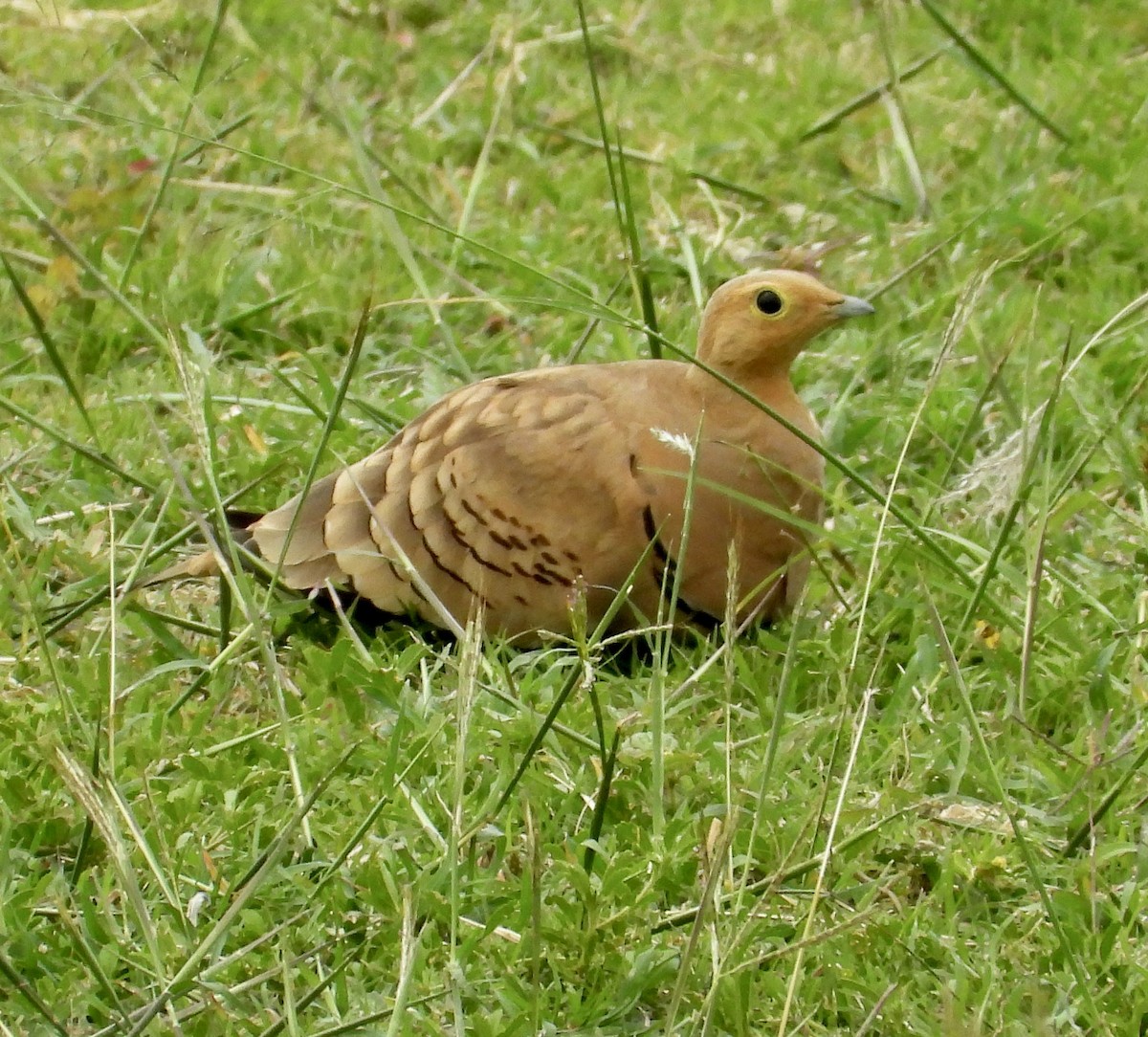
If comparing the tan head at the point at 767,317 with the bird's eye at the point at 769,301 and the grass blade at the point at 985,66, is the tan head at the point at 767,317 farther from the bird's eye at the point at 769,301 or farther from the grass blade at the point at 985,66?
the grass blade at the point at 985,66

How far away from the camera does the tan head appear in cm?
272

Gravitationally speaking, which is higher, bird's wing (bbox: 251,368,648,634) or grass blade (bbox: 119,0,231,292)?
grass blade (bbox: 119,0,231,292)

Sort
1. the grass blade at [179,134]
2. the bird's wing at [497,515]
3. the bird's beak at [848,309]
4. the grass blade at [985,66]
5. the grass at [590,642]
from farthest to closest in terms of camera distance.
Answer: the grass blade at [985,66] → the bird's beak at [848,309] → the bird's wing at [497,515] → the grass blade at [179,134] → the grass at [590,642]

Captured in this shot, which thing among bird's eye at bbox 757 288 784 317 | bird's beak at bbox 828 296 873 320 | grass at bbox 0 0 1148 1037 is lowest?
grass at bbox 0 0 1148 1037

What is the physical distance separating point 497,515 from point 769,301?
1.85 feet

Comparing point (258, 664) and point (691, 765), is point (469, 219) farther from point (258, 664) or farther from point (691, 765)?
point (691, 765)

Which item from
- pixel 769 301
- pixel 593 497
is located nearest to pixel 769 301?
pixel 769 301

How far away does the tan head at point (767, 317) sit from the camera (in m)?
2.72

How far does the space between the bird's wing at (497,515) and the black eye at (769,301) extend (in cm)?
30

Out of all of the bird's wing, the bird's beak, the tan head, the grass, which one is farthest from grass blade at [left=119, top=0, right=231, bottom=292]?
the bird's beak

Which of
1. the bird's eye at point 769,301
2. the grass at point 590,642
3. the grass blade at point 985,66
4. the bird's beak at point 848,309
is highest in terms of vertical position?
the grass blade at point 985,66

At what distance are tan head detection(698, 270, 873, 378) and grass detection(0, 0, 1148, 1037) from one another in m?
0.19

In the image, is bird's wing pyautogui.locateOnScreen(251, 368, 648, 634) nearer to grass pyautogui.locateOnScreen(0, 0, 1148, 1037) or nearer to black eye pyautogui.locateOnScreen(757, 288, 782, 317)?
grass pyautogui.locateOnScreen(0, 0, 1148, 1037)

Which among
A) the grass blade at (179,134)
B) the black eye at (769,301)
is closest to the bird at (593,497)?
the black eye at (769,301)
